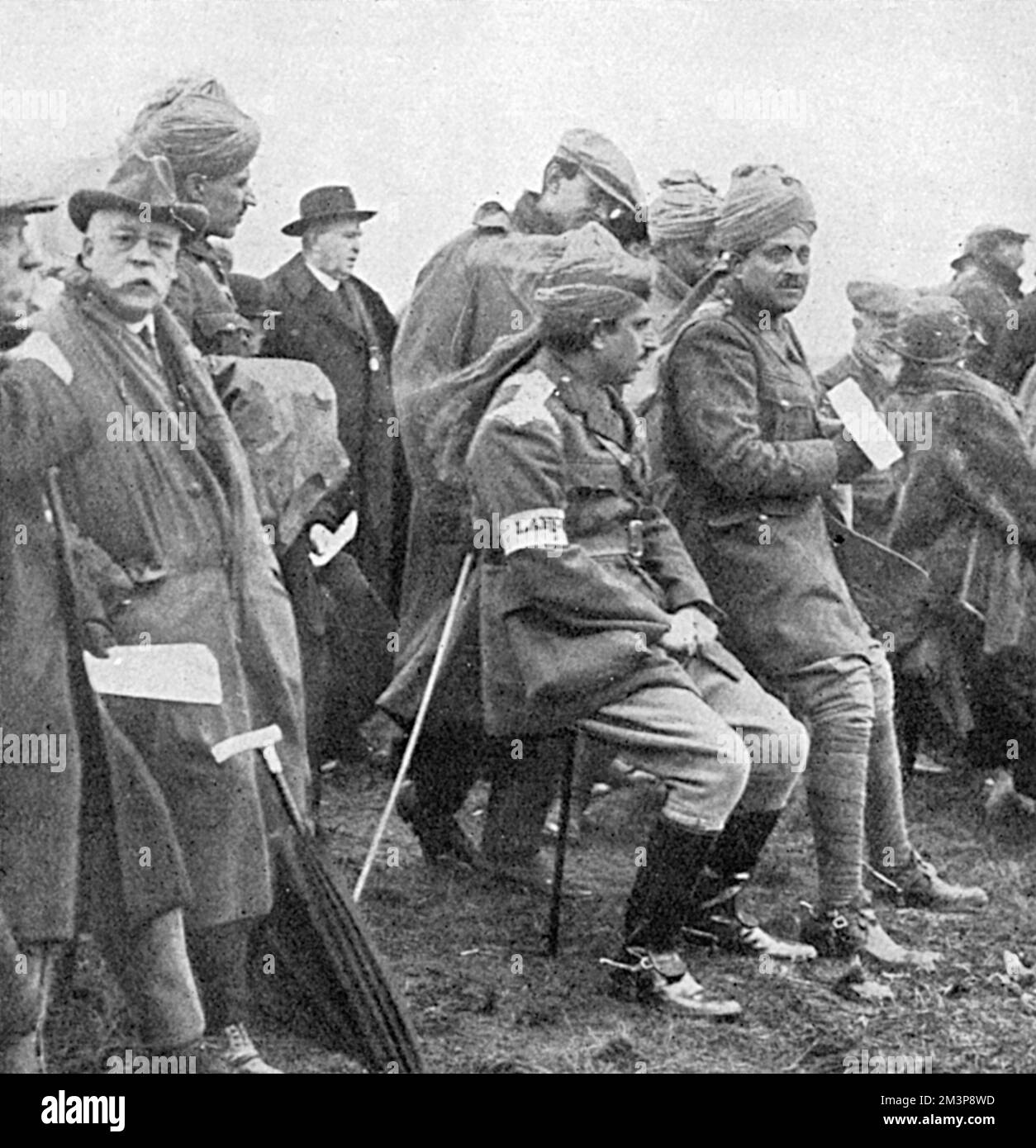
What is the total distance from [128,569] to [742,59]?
238 cm

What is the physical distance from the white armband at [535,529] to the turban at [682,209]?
1394mm

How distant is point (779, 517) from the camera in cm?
636

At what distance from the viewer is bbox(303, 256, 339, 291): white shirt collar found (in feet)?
21.8

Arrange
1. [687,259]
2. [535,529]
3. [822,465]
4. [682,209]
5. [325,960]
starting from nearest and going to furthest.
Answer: [325,960] < [535,529] < [822,465] < [682,209] < [687,259]

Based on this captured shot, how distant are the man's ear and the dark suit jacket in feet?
2.83

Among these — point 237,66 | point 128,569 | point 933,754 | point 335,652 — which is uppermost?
point 237,66

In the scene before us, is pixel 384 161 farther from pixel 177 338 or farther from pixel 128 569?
pixel 128 569

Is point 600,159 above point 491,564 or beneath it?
above

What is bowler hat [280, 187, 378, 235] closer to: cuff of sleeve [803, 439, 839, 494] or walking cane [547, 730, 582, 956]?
cuff of sleeve [803, 439, 839, 494]

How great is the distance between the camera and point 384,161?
6.18 metres

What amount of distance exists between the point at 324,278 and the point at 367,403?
397 mm

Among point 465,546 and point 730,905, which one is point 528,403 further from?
point 730,905

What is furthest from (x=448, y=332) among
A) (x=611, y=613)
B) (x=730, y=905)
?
(x=730, y=905)
